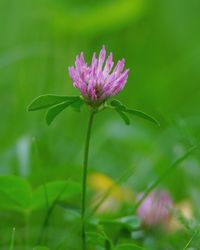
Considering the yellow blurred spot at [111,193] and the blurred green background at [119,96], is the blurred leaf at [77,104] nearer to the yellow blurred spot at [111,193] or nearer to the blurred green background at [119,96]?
the blurred green background at [119,96]

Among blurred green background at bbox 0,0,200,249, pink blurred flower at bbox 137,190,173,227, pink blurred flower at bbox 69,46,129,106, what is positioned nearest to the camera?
pink blurred flower at bbox 69,46,129,106

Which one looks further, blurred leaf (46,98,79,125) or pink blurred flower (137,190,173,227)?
pink blurred flower (137,190,173,227)

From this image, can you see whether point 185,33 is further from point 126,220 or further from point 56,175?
point 126,220

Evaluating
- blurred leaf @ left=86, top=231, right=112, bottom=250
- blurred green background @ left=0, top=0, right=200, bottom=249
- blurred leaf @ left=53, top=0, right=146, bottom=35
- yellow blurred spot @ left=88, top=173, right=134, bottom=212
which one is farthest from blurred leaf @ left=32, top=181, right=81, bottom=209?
blurred leaf @ left=53, top=0, right=146, bottom=35

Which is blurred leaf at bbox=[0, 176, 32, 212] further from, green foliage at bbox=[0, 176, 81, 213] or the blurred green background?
the blurred green background

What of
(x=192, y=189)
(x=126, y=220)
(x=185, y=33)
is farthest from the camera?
(x=185, y=33)

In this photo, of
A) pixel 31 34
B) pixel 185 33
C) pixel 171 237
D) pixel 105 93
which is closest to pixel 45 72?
pixel 31 34

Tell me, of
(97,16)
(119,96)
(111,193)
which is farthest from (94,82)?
(97,16)
